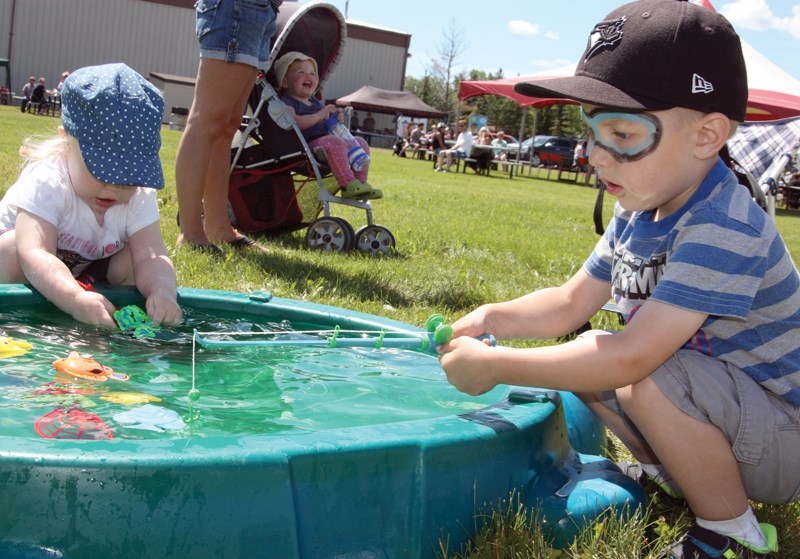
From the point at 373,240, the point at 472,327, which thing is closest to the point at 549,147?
the point at 373,240

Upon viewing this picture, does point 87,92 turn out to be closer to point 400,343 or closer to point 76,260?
point 76,260

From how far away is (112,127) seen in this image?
8.70 feet

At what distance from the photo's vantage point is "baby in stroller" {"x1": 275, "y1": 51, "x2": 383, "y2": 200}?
5250mm

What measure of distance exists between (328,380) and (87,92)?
1.14m

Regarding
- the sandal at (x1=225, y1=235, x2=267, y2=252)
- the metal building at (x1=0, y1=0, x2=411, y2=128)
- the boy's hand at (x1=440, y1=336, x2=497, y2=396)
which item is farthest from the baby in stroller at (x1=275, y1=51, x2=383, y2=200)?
the metal building at (x1=0, y1=0, x2=411, y2=128)

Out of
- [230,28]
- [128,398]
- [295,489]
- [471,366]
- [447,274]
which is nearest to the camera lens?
[295,489]

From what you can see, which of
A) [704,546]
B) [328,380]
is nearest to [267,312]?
[328,380]

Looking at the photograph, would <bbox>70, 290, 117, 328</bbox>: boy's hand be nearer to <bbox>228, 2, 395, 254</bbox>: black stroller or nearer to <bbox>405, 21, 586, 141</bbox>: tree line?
<bbox>228, 2, 395, 254</bbox>: black stroller

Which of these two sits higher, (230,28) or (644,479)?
(230,28)

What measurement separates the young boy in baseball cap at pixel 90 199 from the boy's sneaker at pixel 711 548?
61.6 inches

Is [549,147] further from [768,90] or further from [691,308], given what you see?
[691,308]

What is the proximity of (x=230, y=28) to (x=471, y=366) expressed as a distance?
2861mm

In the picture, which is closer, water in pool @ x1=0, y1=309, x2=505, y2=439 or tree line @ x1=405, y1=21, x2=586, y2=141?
water in pool @ x1=0, y1=309, x2=505, y2=439

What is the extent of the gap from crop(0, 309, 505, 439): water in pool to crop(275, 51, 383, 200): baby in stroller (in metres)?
2.47
